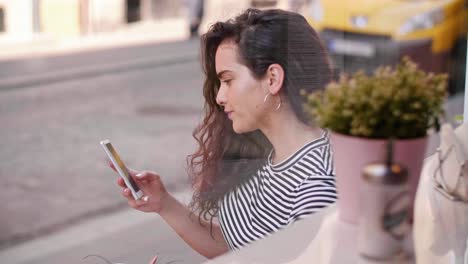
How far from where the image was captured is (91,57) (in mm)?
8062

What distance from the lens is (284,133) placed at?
2.03 m

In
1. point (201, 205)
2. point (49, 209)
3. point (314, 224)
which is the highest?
point (314, 224)

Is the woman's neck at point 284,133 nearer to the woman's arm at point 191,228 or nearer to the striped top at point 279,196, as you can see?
the striped top at point 279,196

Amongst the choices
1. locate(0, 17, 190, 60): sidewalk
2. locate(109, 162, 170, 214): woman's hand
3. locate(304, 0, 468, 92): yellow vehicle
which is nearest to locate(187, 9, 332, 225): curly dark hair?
locate(109, 162, 170, 214): woman's hand

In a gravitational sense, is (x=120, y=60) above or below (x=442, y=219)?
below

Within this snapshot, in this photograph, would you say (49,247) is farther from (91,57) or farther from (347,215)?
(91,57)

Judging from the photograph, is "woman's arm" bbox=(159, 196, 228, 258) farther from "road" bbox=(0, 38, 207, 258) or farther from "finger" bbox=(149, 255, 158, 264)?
"road" bbox=(0, 38, 207, 258)

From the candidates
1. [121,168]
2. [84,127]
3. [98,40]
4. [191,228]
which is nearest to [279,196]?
[191,228]

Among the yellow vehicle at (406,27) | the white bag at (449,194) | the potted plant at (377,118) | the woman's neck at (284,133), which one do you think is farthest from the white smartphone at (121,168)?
the yellow vehicle at (406,27)

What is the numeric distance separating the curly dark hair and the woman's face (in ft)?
0.06

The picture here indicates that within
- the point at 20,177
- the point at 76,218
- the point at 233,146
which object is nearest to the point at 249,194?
the point at 233,146

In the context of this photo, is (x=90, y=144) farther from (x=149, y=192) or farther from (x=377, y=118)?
(x=377, y=118)

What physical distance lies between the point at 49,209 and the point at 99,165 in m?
0.72

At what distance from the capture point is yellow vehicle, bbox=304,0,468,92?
519cm
